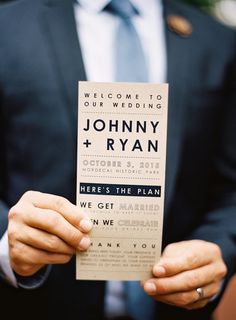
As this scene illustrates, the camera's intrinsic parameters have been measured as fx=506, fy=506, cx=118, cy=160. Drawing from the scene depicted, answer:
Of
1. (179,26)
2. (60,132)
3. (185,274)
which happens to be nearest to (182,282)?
(185,274)

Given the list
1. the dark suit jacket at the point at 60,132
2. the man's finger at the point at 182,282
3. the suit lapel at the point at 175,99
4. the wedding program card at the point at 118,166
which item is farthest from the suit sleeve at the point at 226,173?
the wedding program card at the point at 118,166

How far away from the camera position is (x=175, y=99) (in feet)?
4.07

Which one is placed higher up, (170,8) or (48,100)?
(170,8)

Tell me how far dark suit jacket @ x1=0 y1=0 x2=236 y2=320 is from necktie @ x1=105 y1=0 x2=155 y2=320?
5cm

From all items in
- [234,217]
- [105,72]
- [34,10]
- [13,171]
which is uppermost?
[34,10]

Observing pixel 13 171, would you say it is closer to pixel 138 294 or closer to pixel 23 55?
pixel 23 55

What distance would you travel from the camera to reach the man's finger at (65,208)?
827 mm

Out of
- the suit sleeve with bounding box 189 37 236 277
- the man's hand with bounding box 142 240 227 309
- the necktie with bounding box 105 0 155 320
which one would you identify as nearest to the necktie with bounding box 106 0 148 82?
the necktie with bounding box 105 0 155 320

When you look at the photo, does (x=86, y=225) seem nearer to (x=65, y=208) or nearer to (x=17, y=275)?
(x=65, y=208)

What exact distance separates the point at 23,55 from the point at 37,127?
0.55 feet

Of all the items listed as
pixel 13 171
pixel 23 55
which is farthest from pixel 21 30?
pixel 13 171

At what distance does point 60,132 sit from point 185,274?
1.42 ft

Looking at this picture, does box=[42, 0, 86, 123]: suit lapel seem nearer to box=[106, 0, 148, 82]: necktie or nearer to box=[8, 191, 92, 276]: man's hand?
box=[106, 0, 148, 82]: necktie

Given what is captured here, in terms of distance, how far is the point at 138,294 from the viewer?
1214mm
